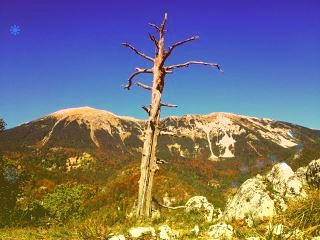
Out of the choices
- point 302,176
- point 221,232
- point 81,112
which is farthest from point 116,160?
point 81,112

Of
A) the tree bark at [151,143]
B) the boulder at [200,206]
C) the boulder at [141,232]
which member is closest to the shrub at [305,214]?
the boulder at [141,232]

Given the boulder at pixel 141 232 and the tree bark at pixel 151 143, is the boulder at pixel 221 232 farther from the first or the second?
the tree bark at pixel 151 143

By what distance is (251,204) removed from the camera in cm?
1249

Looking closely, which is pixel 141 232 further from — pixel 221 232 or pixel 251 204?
pixel 251 204

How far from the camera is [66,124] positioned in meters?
126

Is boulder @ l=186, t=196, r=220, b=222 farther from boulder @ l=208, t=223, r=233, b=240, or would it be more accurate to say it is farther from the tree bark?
boulder @ l=208, t=223, r=233, b=240

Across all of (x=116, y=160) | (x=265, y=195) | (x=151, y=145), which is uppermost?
(x=116, y=160)

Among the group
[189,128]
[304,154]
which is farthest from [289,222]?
[189,128]

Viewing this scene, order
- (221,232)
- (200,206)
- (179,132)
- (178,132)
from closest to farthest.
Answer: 1. (221,232)
2. (200,206)
3. (178,132)
4. (179,132)

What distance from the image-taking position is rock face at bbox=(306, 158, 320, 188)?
12.5m

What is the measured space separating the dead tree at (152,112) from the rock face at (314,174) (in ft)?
18.0

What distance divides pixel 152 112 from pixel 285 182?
5632 mm

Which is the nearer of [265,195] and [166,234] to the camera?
[166,234]

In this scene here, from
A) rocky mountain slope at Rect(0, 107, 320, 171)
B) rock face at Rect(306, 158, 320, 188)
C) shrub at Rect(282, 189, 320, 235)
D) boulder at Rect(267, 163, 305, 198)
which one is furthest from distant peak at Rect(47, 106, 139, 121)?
shrub at Rect(282, 189, 320, 235)
